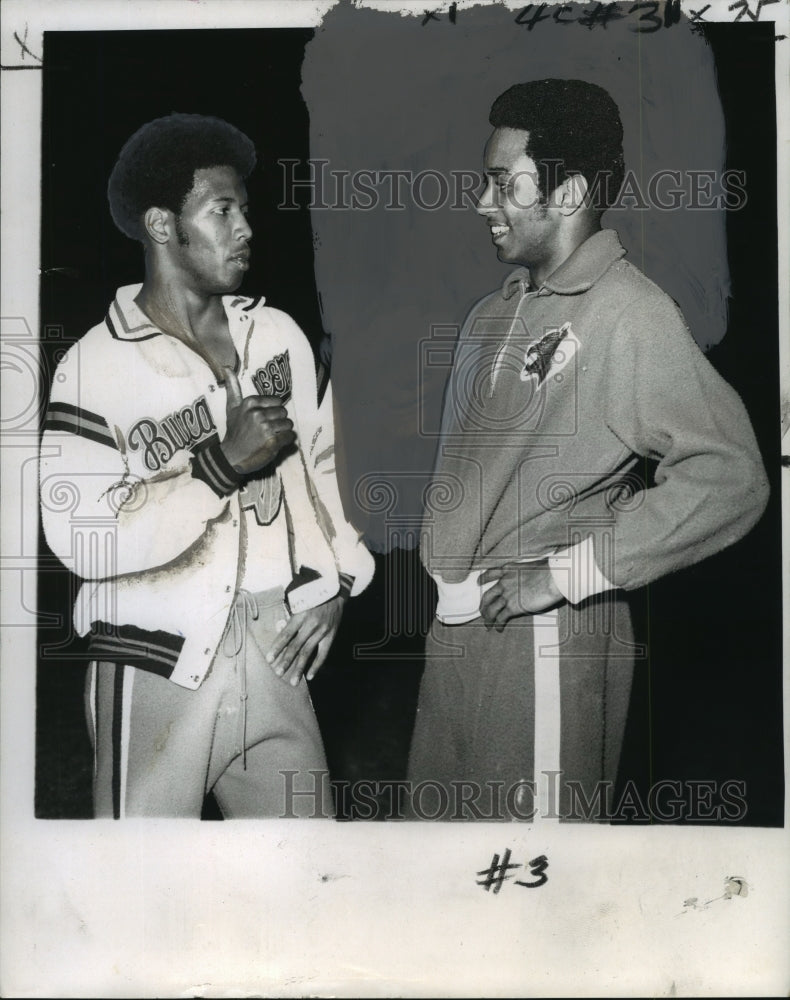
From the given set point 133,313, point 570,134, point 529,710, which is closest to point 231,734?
point 529,710

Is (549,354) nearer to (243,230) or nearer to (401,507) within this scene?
(401,507)

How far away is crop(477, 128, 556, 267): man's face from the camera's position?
2.95 m

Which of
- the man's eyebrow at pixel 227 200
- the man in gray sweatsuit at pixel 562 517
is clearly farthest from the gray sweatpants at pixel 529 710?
the man's eyebrow at pixel 227 200

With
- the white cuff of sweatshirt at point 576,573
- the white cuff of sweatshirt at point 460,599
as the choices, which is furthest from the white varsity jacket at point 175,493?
the white cuff of sweatshirt at point 576,573

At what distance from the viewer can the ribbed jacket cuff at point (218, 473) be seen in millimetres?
2932

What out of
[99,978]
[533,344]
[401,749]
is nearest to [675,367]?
[533,344]

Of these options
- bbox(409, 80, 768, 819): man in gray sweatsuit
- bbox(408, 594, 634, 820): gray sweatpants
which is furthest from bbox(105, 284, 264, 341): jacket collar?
bbox(408, 594, 634, 820): gray sweatpants

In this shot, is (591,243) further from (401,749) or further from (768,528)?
(401,749)

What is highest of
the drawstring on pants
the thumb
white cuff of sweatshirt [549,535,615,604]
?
the thumb

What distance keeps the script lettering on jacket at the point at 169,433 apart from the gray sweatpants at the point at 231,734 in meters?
0.47

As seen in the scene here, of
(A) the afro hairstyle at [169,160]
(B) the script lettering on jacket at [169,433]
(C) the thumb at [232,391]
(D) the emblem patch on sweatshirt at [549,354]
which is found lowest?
(B) the script lettering on jacket at [169,433]

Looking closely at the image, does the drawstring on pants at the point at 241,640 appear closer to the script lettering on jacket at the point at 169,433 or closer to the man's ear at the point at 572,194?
the script lettering on jacket at the point at 169,433

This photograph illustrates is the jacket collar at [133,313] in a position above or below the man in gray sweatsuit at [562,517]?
above

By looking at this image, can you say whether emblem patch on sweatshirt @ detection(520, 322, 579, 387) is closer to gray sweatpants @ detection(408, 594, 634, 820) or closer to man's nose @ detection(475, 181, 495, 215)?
man's nose @ detection(475, 181, 495, 215)
